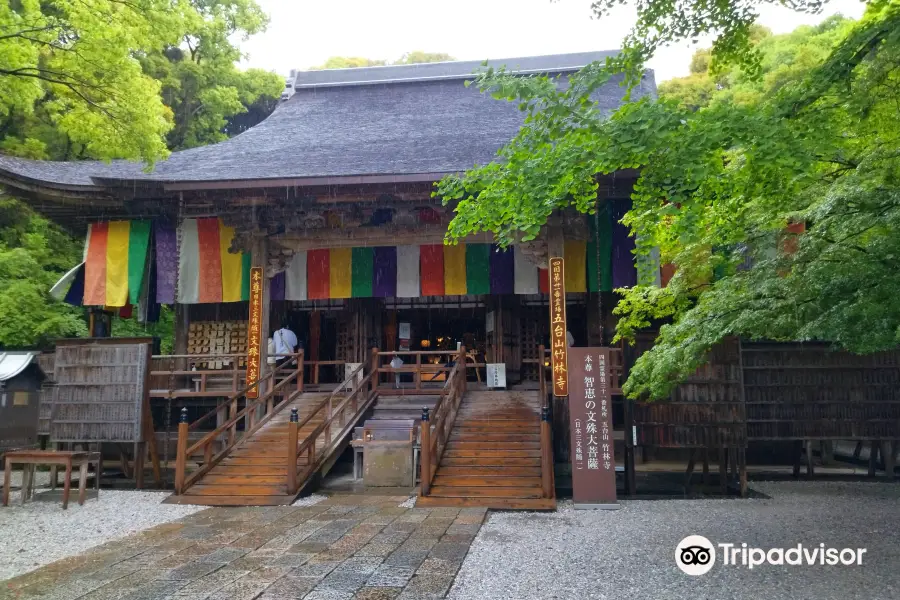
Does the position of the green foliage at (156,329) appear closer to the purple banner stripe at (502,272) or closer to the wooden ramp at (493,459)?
the purple banner stripe at (502,272)

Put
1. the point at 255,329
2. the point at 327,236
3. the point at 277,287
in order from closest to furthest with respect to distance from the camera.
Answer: the point at 255,329
the point at 327,236
the point at 277,287

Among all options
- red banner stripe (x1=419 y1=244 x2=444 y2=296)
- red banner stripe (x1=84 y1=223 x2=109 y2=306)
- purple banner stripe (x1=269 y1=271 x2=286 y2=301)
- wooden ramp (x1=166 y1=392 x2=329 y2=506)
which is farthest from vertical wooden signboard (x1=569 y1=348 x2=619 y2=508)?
red banner stripe (x1=84 y1=223 x2=109 y2=306)

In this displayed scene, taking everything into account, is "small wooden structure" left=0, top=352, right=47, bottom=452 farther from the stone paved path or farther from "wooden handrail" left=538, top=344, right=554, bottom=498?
"wooden handrail" left=538, top=344, right=554, bottom=498

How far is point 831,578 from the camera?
15.6 ft

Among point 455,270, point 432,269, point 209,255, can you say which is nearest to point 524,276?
point 455,270

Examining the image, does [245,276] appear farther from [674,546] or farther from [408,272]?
[674,546]

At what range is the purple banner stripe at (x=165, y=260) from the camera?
12.6 metres

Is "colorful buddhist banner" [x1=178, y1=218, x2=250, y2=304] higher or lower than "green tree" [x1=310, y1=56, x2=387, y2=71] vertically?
lower

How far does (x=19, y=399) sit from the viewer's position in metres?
10.5

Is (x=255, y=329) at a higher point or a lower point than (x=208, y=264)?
lower

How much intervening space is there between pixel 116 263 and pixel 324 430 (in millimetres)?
6325

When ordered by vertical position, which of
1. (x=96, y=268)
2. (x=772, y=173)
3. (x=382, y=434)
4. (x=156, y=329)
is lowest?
(x=382, y=434)

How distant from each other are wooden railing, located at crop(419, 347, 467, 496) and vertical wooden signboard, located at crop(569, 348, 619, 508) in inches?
76.7

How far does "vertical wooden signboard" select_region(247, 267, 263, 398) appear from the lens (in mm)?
11000
